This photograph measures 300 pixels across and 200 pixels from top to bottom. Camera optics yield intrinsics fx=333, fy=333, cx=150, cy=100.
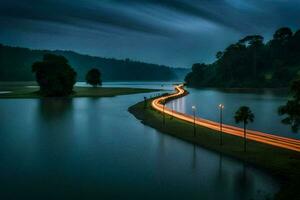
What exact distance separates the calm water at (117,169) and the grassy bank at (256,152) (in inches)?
66.2

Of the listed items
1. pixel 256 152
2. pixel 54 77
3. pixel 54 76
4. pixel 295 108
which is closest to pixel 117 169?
pixel 256 152

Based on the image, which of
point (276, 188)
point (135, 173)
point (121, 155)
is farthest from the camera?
point (121, 155)

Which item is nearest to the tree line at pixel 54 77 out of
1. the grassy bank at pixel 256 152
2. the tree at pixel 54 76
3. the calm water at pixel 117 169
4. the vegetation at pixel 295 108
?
the tree at pixel 54 76

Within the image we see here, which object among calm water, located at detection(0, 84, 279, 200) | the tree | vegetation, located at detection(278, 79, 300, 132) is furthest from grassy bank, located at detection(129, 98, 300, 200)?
the tree

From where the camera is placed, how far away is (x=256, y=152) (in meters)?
49.9

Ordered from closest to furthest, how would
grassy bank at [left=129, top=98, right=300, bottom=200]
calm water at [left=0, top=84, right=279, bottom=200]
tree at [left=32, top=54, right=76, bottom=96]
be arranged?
grassy bank at [left=129, top=98, right=300, bottom=200] → calm water at [left=0, top=84, right=279, bottom=200] → tree at [left=32, top=54, right=76, bottom=96]

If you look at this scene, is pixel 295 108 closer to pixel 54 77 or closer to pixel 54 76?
pixel 54 77

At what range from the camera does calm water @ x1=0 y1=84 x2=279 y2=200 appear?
121ft

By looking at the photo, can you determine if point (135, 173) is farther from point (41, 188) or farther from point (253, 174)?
point (253, 174)

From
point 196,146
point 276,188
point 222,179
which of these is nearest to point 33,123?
point 196,146

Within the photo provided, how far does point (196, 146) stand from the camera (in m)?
58.3

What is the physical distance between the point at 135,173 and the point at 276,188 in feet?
56.7

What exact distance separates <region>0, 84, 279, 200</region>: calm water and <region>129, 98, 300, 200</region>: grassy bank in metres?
1.68

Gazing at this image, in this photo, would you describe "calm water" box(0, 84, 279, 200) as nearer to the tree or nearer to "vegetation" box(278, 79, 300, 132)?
"vegetation" box(278, 79, 300, 132)
